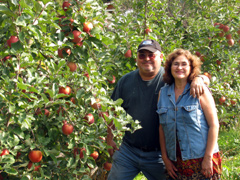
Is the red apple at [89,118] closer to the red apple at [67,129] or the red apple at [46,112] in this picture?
the red apple at [67,129]

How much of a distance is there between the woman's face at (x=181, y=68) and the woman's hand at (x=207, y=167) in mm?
639

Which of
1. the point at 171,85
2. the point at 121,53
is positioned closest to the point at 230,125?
the point at 121,53

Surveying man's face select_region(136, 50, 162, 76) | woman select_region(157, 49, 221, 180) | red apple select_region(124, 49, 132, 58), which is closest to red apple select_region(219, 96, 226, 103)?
red apple select_region(124, 49, 132, 58)

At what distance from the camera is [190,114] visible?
2191mm

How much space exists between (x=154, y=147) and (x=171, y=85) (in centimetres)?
61

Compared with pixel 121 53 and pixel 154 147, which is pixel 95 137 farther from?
pixel 121 53

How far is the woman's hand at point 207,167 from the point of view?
2.13 m

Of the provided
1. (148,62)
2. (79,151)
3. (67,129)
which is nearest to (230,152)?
(148,62)

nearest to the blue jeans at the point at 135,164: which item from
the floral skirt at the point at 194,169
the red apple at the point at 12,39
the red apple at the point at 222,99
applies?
the floral skirt at the point at 194,169

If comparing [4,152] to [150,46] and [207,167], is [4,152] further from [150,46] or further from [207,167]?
[150,46]

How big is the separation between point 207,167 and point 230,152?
2.90m

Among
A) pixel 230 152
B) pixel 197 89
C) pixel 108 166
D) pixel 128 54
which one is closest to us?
pixel 197 89

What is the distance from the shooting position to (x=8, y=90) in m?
1.85

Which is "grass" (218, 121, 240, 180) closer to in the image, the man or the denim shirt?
the man
